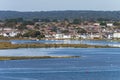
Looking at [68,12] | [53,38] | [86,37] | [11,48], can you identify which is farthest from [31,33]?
[68,12]

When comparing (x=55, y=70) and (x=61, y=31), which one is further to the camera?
(x=61, y=31)

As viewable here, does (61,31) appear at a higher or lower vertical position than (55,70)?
lower

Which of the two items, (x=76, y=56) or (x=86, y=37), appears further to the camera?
(x=86, y=37)

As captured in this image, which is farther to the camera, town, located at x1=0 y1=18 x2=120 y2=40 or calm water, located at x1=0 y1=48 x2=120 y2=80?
town, located at x1=0 y1=18 x2=120 y2=40

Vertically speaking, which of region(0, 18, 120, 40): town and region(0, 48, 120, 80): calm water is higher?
region(0, 48, 120, 80): calm water

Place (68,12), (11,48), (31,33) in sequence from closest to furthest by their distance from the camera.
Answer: (11,48) → (31,33) → (68,12)

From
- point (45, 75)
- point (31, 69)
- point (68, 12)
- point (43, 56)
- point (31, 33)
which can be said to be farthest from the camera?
point (68, 12)

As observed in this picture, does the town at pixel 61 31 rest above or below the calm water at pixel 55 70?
below

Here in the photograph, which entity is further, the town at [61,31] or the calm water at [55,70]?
the town at [61,31]

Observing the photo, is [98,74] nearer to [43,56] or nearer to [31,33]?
[43,56]
